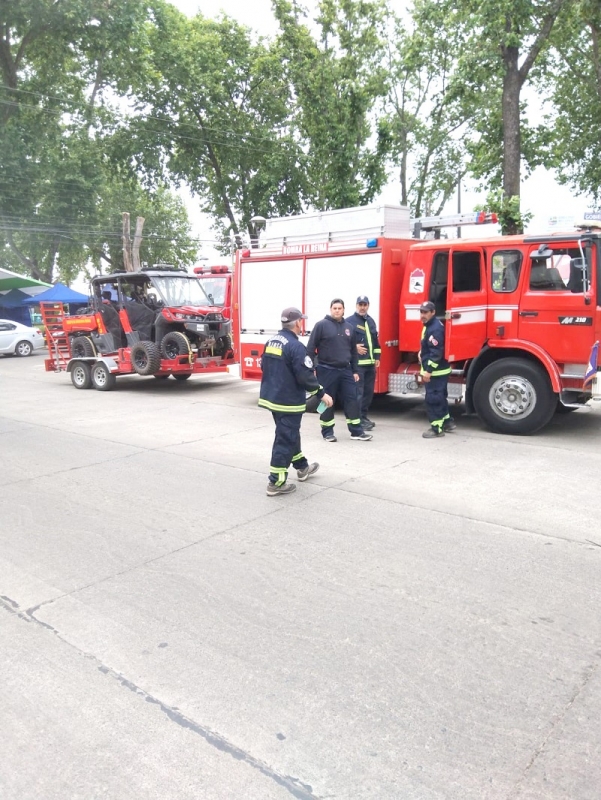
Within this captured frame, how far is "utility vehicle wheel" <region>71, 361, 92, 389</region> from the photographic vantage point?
47.4 feet

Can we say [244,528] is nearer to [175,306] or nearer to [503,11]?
[175,306]

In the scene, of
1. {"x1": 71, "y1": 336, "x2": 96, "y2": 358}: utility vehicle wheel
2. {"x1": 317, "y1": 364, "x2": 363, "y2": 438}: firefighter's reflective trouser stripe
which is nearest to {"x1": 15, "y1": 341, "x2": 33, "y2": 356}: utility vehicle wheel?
{"x1": 71, "y1": 336, "x2": 96, "y2": 358}: utility vehicle wheel

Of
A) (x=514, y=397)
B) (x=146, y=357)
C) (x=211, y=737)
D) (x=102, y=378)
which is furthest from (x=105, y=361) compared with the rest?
(x=211, y=737)

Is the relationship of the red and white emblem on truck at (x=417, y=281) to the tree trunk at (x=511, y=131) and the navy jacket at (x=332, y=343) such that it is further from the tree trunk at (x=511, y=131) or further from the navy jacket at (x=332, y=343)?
the tree trunk at (x=511, y=131)

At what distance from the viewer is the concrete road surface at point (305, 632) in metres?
2.53

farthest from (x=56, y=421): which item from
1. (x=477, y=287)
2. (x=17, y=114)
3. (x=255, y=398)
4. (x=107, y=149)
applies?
(x=17, y=114)

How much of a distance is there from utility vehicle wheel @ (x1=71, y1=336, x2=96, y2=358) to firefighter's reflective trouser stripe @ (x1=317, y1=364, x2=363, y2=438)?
7.83 metres

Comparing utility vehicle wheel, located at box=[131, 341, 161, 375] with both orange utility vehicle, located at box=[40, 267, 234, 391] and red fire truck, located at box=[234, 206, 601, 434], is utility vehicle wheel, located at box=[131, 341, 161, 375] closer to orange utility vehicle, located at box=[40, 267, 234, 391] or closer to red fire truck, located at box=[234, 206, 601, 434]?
orange utility vehicle, located at box=[40, 267, 234, 391]

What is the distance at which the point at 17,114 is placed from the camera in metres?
28.5

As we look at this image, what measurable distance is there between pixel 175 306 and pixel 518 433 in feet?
25.4

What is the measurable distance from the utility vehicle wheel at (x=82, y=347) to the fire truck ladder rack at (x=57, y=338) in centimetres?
62

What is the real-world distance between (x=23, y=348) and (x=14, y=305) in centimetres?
869

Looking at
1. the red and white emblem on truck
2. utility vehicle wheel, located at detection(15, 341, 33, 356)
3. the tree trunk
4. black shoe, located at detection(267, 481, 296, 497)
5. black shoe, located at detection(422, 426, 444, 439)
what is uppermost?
the tree trunk

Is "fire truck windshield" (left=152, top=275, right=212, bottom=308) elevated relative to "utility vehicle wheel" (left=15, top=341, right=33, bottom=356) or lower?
elevated
